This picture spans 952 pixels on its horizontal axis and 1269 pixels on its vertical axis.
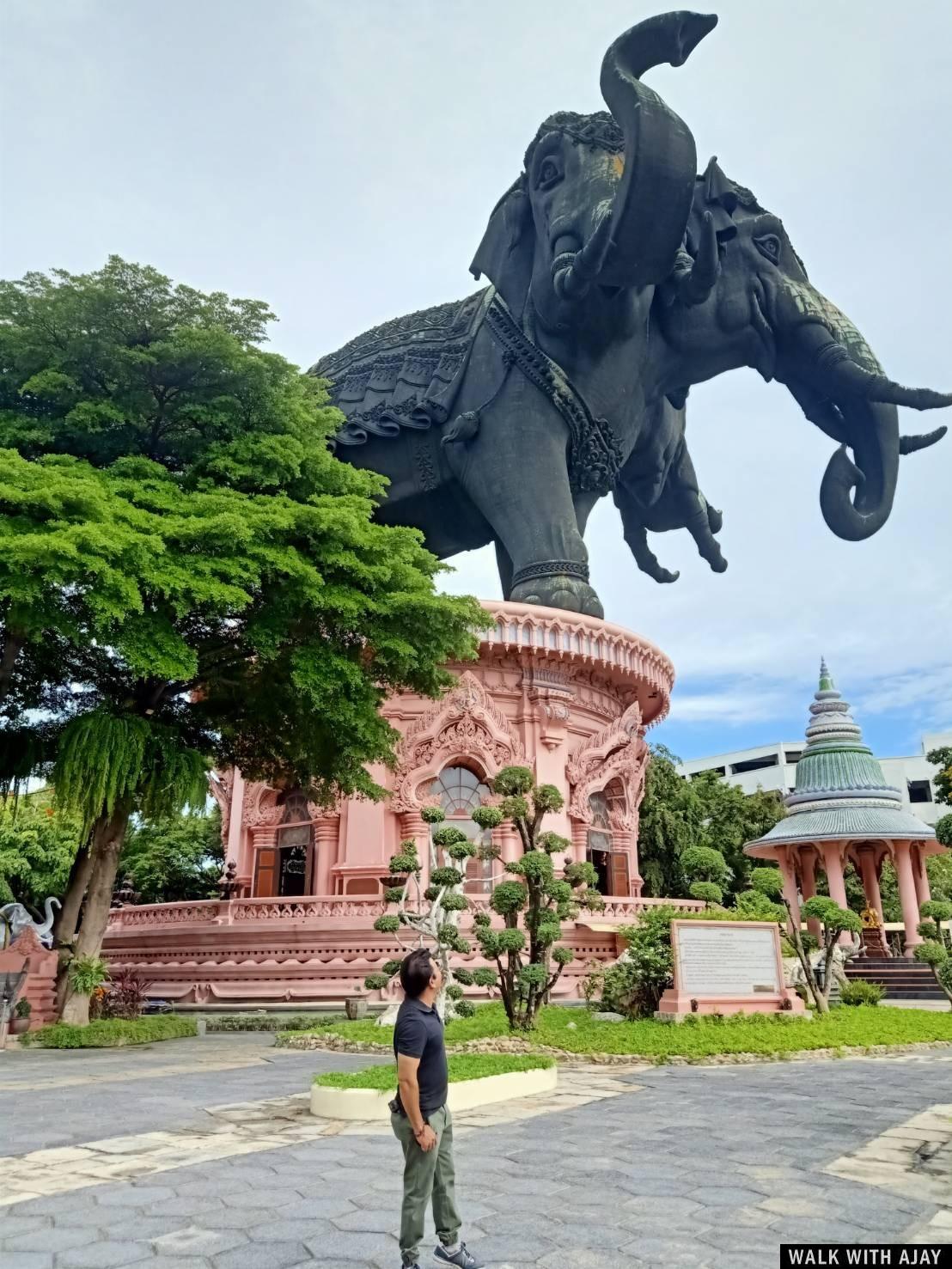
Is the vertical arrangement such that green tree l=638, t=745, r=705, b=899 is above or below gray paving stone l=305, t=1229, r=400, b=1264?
above

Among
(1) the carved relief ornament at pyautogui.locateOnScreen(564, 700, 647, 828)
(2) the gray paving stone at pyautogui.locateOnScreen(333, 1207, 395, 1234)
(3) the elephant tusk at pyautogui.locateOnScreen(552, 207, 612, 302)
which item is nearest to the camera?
(2) the gray paving stone at pyautogui.locateOnScreen(333, 1207, 395, 1234)

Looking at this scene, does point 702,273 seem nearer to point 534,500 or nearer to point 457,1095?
point 534,500

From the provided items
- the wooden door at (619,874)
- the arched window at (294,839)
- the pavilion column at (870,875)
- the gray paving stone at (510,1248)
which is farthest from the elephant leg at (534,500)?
the gray paving stone at (510,1248)

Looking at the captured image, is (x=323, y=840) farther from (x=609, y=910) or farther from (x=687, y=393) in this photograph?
(x=687, y=393)

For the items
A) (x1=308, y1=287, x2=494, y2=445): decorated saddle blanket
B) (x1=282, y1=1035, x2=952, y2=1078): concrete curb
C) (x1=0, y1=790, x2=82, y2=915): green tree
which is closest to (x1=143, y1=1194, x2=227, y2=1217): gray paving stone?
(x1=282, y1=1035, x2=952, y2=1078): concrete curb

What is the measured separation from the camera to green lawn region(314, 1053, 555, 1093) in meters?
7.46

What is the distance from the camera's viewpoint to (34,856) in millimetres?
33375

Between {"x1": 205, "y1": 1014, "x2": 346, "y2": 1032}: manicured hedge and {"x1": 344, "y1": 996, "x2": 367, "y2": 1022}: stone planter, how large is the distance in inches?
5.2

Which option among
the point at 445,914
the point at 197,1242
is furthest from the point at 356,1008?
the point at 197,1242

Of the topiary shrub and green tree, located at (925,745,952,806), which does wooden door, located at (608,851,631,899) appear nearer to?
the topiary shrub

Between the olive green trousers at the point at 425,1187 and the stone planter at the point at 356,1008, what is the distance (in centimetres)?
1108

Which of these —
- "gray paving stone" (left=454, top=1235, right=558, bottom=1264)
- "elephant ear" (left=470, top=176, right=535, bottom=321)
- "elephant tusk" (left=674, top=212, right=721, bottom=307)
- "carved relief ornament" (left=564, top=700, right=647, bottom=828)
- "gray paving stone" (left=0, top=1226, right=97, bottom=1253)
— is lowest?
"gray paving stone" (left=454, top=1235, right=558, bottom=1264)

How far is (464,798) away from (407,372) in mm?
9810

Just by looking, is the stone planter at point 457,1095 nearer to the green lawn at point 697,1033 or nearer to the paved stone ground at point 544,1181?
the paved stone ground at point 544,1181
